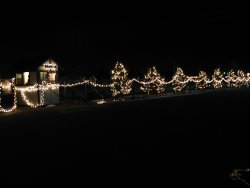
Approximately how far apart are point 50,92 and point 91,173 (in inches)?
703

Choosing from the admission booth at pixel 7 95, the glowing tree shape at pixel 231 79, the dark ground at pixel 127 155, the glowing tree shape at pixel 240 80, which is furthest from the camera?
the glowing tree shape at pixel 240 80

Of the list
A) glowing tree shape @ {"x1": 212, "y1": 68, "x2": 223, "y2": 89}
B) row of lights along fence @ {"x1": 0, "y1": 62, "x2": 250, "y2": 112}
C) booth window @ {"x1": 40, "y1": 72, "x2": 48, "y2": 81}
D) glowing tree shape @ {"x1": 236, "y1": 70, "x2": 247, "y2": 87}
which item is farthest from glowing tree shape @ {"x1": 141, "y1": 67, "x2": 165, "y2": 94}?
glowing tree shape @ {"x1": 236, "y1": 70, "x2": 247, "y2": 87}

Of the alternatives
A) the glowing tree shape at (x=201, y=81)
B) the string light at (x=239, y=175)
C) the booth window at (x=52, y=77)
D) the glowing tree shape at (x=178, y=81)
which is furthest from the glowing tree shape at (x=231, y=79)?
the string light at (x=239, y=175)

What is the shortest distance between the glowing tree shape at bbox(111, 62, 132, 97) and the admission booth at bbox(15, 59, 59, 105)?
755cm

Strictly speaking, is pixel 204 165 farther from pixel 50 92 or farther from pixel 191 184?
pixel 50 92

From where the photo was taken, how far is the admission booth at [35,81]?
21625mm

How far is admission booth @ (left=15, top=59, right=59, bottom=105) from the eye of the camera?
21625 millimetres

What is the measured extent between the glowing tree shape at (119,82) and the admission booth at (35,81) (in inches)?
297

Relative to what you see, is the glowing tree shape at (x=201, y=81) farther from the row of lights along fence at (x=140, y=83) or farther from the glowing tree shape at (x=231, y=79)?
the glowing tree shape at (x=231, y=79)

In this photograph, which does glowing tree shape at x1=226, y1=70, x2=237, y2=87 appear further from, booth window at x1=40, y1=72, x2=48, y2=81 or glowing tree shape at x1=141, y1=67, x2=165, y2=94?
booth window at x1=40, y1=72, x2=48, y2=81

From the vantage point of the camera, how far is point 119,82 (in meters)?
29.7

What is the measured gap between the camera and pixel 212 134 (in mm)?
8680

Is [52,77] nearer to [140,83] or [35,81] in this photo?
[35,81]

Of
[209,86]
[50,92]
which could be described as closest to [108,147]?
[50,92]
